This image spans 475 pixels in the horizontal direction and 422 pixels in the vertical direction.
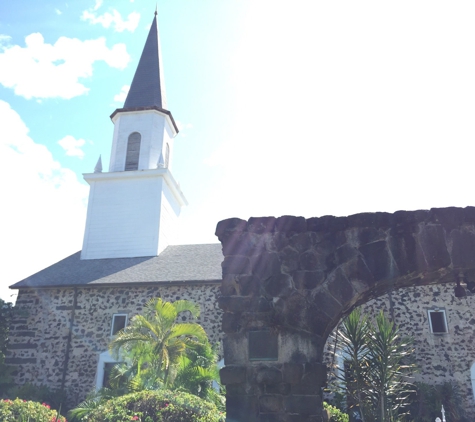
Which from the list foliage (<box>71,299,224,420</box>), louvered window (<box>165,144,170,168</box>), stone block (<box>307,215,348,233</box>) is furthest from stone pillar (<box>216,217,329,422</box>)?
louvered window (<box>165,144,170,168</box>)

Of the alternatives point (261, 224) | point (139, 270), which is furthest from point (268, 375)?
point (139, 270)

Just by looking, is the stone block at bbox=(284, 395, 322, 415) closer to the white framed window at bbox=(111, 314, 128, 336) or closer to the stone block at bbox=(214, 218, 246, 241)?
the stone block at bbox=(214, 218, 246, 241)

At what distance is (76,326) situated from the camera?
1786cm

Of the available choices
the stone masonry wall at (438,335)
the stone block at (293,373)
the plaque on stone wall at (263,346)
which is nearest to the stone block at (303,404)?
the stone block at (293,373)

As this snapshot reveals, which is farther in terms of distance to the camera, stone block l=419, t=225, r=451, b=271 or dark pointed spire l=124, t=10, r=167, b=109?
dark pointed spire l=124, t=10, r=167, b=109

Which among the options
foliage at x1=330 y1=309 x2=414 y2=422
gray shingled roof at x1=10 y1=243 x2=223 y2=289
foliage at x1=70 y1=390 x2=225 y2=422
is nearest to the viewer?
foliage at x1=70 y1=390 x2=225 y2=422

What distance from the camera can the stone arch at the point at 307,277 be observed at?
17.8 ft

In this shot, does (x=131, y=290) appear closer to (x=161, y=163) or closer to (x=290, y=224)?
(x=161, y=163)

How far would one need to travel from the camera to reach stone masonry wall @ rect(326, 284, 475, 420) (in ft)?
50.2

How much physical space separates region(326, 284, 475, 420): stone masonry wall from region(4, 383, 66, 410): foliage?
976 centimetres

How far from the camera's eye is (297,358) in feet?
17.9

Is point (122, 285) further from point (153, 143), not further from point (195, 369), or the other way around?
point (153, 143)

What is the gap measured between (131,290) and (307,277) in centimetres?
1348

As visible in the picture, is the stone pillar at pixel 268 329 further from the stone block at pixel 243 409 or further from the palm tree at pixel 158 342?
the palm tree at pixel 158 342
